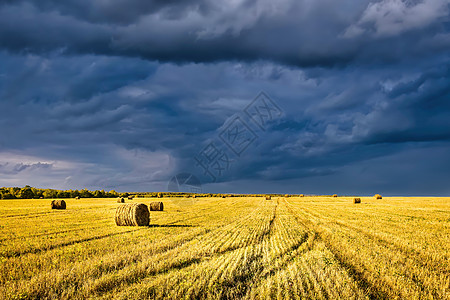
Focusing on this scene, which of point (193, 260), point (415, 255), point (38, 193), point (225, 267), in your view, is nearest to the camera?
point (225, 267)

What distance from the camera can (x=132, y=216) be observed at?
16703 millimetres

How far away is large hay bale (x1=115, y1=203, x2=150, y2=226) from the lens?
54.9 ft

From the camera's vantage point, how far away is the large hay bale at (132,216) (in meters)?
16.7

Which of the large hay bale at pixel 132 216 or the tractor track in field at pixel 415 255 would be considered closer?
the tractor track in field at pixel 415 255

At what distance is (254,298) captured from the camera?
551 centimetres

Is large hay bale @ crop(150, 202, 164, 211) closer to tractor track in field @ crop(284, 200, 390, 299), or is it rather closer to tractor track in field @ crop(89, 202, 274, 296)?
tractor track in field @ crop(89, 202, 274, 296)

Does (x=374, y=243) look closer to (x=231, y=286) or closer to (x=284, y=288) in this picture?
(x=284, y=288)

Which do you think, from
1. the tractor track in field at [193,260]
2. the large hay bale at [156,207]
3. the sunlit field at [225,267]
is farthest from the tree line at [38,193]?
the tractor track in field at [193,260]

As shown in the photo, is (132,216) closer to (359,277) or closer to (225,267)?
(225,267)

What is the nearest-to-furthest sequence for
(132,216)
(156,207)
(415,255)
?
(415,255) < (132,216) < (156,207)

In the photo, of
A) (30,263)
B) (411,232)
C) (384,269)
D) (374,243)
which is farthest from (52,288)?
(411,232)

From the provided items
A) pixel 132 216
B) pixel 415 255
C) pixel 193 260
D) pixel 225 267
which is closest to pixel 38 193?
pixel 132 216

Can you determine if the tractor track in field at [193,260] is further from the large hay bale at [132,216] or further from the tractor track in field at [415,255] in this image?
the large hay bale at [132,216]

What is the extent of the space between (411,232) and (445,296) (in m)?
9.29
